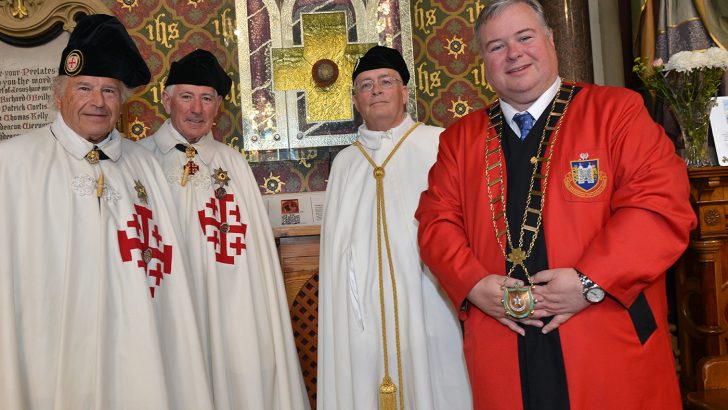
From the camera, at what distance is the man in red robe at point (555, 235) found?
2285 millimetres

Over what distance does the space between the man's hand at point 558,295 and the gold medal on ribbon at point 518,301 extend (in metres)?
0.03

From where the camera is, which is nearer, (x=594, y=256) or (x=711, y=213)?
(x=594, y=256)

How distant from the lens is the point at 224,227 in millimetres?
3695

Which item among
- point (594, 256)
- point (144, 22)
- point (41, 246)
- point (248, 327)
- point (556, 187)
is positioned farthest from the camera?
point (144, 22)

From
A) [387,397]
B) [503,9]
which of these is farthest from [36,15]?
[503,9]

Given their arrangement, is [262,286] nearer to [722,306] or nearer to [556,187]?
[556,187]

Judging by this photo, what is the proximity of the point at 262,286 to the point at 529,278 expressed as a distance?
1.76 metres

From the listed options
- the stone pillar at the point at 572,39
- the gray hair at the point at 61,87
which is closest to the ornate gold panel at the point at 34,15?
the gray hair at the point at 61,87

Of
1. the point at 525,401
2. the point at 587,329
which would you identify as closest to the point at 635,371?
→ the point at 587,329

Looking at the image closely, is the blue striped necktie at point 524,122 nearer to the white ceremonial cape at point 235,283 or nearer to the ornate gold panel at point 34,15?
the white ceremonial cape at point 235,283

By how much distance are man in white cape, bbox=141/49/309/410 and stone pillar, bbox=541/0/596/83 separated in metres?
2.49

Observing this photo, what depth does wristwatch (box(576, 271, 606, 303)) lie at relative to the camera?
7.42 feet

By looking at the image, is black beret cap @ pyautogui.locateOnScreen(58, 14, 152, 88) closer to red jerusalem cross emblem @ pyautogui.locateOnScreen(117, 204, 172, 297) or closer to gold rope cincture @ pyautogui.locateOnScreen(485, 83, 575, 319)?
red jerusalem cross emblem @ pyautogui.locateOnScreen(117, 204, 172, 297)

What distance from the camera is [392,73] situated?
12.1ft
